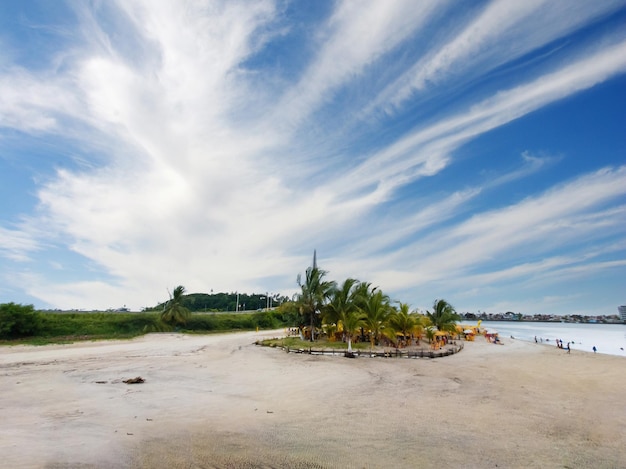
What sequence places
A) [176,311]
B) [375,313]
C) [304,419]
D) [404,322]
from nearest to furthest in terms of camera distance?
[304,419], [375,313], [404,322], [176,311]

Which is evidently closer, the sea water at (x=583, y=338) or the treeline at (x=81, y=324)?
the treeline at (x=81, y=324)

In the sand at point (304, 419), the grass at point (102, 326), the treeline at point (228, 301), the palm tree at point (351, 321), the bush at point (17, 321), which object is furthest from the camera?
the treeline at point (228, 301)

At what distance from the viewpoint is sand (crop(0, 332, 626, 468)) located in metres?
6.23

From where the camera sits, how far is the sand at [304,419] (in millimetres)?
6234

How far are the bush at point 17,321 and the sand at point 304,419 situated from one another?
72.7 ft

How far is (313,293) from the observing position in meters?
29.7

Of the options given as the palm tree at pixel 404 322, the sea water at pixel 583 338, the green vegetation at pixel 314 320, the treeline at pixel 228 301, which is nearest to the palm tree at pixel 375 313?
the green vegetation at pixel 314 320

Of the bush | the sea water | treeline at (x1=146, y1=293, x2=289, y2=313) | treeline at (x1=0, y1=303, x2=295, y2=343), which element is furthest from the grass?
treeline at (x1=146, y1=293, x2=289, y2=313)

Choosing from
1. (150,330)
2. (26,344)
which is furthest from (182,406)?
(150,330)

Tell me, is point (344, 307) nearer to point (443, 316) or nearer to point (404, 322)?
point (404, 322)

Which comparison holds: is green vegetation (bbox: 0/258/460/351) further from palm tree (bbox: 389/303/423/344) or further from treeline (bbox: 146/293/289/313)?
treeline (bbox: 146/293/289/313)

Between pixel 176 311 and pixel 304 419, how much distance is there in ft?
144

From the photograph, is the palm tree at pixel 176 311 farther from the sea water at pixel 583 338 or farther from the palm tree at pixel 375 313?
the sea water at pixel 583 338

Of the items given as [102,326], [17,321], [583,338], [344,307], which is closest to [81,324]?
[102,326]
